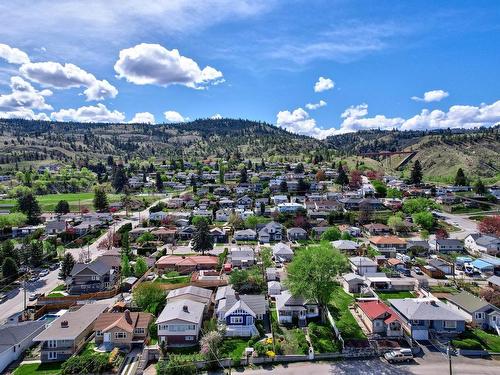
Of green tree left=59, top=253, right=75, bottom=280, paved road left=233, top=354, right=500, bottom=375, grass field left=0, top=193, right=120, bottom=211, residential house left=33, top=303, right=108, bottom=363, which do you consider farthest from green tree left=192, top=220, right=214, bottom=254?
grass field left=0, top=193, right=120, bottom=211

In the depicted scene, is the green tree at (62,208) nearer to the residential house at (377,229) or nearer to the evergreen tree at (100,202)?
the evergreen tree at (100,202)

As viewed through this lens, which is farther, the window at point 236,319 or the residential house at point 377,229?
the residential house at point 377,229

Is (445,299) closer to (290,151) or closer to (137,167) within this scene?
(137,167)

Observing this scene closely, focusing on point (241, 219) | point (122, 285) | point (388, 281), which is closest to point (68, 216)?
point (241, 219)

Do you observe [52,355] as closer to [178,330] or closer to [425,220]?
[178,330]

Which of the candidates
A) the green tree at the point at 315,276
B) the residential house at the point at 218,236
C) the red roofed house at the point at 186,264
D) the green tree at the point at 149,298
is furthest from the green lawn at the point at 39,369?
the residential house at the point at 218,236

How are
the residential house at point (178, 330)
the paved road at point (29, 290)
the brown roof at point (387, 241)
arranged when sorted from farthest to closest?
1. the brown roof at point (387, 241)
2. the paved road at point (29, 290)
3. the residential house at point (178, 330)
